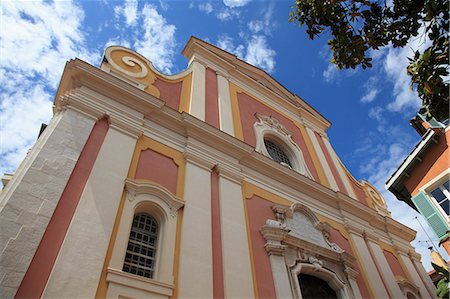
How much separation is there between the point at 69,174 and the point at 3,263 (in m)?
1.82

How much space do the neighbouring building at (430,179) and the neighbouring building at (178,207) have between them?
5.28 ft

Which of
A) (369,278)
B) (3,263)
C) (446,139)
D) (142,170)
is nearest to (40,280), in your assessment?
(3,263)

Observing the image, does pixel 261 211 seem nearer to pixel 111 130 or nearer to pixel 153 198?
pixel 153 198

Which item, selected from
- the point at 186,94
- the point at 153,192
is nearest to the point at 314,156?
the point at 186,94

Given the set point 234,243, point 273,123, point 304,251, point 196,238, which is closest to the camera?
point 196,238

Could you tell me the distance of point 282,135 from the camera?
490 inches

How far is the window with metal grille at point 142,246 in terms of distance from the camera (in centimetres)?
571

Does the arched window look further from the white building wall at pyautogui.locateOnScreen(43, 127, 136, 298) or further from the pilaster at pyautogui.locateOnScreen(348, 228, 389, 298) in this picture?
the white building wall at pyautogui.locateOnScreen(43, 127, 136, 298)

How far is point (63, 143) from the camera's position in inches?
239

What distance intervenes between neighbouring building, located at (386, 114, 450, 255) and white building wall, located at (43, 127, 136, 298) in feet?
31.0

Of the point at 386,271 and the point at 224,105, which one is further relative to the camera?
the point at 224,105

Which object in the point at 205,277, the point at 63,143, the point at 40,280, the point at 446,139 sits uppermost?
the point at 446,139

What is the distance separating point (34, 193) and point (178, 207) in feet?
8.71

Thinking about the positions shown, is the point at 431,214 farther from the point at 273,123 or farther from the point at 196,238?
the point at 196,238
